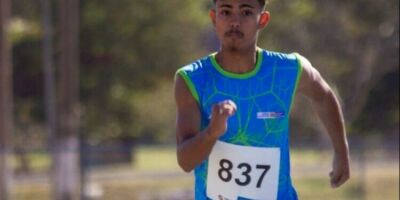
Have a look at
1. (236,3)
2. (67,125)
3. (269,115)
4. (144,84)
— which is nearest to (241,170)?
(269,115)

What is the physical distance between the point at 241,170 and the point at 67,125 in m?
21.7

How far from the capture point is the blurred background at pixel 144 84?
2178 centimetres

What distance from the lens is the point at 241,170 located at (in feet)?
17.9

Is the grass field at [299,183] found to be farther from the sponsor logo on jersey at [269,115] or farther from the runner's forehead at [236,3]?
the runner's forehead at [236,3]

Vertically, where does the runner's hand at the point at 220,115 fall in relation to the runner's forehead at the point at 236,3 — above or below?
below

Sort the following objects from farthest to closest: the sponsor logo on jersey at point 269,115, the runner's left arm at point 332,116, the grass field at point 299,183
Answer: the grass field at point 299,183
the runner's left arm at point 332,116
the sponsor logo on jersey at point 269,115

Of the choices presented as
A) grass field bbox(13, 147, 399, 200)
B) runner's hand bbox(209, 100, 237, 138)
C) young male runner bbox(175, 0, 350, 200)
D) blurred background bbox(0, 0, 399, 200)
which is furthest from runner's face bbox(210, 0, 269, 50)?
grass field bbox(13, 147, 399, 200)

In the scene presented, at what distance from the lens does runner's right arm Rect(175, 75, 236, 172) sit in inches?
189

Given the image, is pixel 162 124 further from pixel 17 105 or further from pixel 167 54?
pixel 167 54

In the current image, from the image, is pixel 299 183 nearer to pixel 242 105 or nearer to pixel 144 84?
pixel 242 105

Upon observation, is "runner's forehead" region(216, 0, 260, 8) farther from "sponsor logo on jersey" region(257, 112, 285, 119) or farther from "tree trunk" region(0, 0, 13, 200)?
"tree trunk" region(0, 0, 13, 200)

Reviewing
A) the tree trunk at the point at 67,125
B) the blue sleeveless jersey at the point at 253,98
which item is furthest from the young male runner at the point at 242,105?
the tree trunk at the point at 67,125

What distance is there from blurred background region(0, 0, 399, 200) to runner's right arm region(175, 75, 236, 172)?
10855 millimetres

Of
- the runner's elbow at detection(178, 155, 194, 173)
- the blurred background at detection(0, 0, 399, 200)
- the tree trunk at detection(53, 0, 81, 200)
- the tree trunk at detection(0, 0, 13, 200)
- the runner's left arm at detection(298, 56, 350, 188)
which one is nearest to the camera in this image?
the runner's elbow at detection(178, 155, 194, 173)
